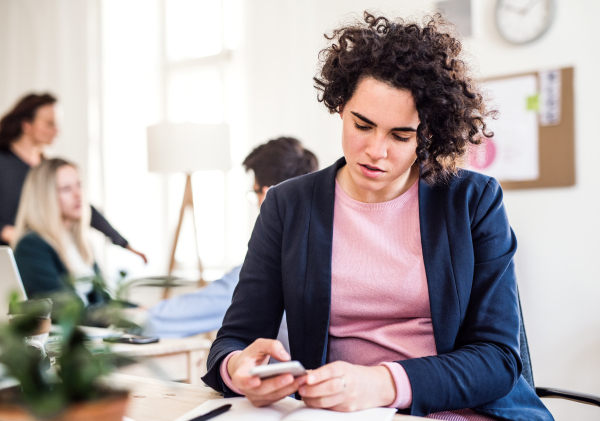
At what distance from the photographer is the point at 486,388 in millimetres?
926

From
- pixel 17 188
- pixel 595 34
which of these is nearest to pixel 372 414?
pixel 595 34

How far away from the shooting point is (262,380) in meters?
0.81

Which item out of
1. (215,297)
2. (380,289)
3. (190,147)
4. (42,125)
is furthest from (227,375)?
(42,125)

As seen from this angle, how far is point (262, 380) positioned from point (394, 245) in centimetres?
45

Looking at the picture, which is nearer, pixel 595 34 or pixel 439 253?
pixel 439 253

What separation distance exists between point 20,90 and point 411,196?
494 cm

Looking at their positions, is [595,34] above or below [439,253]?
above

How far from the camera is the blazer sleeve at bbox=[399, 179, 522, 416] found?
89 cm

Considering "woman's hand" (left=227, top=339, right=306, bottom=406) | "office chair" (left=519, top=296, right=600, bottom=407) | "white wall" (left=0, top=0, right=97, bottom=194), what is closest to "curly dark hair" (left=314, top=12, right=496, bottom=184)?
"office chair" (left=519, top=296, right=600, bottom=407)

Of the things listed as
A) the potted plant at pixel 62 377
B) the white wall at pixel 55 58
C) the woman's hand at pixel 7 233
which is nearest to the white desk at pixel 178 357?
the potted plant at pixel 62 377

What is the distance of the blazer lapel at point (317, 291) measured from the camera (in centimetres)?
109

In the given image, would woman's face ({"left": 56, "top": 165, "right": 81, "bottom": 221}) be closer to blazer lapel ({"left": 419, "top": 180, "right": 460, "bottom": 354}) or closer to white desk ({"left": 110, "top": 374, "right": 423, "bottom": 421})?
white desk ({"left": 110, "top": 374, "right": 423, "bottom": 421})

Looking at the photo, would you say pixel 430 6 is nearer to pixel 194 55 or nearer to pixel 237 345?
pixel 194 55

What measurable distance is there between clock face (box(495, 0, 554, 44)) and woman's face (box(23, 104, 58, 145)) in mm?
2721
